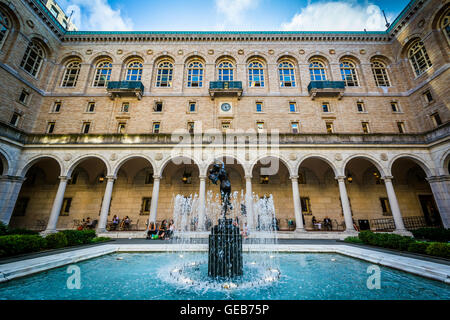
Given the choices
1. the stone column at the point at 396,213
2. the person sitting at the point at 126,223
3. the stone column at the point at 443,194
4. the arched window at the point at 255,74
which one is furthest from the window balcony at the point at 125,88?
the stone column at the point at 443,194

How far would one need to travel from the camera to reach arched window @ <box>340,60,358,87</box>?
23516mm

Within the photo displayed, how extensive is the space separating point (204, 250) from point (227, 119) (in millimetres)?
15413

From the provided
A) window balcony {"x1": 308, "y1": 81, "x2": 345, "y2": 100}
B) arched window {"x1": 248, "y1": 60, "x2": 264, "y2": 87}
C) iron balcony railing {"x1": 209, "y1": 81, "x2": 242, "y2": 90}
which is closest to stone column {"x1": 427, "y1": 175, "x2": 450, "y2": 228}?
window balcony {"x1": 308, "y1": 81, "x2": 345, "y2": 100}

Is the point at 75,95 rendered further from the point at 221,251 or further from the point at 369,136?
the point at 369,136

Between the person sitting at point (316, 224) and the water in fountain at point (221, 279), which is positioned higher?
the person sitting at point (316, 224)

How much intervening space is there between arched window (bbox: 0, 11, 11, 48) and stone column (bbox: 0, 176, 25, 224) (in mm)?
13598

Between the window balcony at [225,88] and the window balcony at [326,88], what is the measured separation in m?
8.42

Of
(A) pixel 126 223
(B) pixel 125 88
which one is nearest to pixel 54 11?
(B) pixel 125 88

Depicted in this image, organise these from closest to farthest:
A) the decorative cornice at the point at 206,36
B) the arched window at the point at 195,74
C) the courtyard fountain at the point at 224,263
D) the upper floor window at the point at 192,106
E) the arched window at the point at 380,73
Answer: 1. the courtyard fountain at the point at 224,263
2. the upper floor window at the point at 192,106
3. the arched window at the point at 380,73
4. the arched window at the point at 195,74
5. the decorative cornice at the point at 206,36

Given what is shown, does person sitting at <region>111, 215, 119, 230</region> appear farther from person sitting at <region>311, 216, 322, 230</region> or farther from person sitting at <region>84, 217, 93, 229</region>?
person sitting at <region>311, 216, 322, 230</region>

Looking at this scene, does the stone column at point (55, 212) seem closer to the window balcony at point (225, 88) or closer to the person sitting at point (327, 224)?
the window balcony at point (225, 88)

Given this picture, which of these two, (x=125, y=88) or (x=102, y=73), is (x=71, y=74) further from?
(x=125, y=88)

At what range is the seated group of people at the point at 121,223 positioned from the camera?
18062 mm
